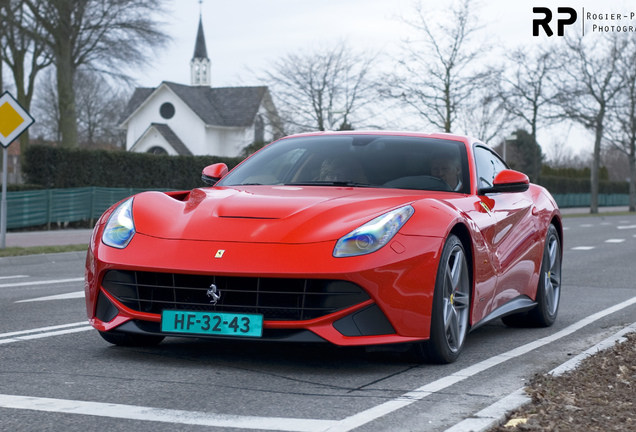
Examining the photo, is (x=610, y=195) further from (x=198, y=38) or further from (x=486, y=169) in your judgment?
(x=486, y=169)

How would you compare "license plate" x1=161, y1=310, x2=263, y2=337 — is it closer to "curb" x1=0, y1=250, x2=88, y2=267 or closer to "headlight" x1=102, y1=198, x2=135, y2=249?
"headlight" x1=102, y1=198, x2=135, y2=249

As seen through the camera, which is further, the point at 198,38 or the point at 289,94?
the point at 198,38

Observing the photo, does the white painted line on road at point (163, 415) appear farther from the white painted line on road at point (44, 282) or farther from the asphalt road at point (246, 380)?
the white painted line on road at point (44, 282)

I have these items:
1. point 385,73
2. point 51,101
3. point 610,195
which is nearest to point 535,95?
point 385,73

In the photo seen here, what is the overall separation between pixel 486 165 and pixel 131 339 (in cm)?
281

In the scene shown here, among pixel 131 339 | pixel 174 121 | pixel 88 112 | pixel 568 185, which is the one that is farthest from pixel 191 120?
pixel 131 339

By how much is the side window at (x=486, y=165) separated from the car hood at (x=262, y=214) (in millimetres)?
1004

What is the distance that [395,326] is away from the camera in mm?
4828

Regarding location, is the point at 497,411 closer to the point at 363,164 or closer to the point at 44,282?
the point at 363,164

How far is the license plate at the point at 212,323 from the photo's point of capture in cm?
471

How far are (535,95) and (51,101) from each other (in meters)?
47.2

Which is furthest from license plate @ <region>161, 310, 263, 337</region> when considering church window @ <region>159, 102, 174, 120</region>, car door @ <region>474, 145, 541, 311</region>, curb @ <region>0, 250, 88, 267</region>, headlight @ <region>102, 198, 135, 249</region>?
church window @ <region>159, 102, 174, 120</region>

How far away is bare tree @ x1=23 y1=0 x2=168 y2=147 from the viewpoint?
33969 mm

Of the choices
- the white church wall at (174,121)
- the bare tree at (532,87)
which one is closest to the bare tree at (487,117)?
the bare tree at (532,87)
